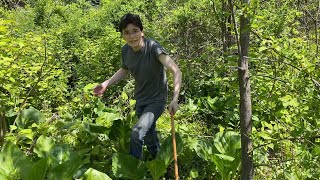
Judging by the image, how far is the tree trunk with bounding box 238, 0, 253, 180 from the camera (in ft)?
8.61

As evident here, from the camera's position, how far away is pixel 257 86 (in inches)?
129

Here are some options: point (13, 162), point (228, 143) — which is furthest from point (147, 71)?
point (13, 162)

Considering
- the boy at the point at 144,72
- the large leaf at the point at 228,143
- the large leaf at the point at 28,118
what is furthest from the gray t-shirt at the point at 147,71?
the large leaf at the point at 28,118

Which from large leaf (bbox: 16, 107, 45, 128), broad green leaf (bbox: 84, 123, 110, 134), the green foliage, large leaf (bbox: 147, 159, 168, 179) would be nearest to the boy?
large leaf (bbox: 147, 159, 168, 179)

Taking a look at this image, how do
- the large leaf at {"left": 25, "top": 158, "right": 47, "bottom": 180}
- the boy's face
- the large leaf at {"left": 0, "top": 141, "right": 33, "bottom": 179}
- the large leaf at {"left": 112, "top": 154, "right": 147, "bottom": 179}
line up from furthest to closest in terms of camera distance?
the large leaf at {"left": 112, "top": 154, "right": 147, "bottom": 179}
the boy's face
the large leaf at {"left": 0, "top": 141, "right": 33, "bottom": 179}
the large leaf at {"left": 25, "top": 158, "right": 47, "bottom": 180}

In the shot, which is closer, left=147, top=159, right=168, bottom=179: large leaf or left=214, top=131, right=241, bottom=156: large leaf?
left=147, top=159, right=168, bottom=179: large leaf

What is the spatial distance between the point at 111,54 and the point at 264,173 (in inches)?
137

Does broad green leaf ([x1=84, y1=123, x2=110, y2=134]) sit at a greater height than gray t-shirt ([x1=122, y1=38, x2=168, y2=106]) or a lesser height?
lesser

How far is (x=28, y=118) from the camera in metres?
4.31

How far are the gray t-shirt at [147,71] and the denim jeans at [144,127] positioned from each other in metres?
0.07

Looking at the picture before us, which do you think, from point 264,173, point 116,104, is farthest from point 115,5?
point 264,173

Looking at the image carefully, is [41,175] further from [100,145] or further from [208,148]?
[208,148]

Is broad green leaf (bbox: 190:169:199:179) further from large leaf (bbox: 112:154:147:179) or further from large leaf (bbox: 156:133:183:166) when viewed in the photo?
large leaf (bbox: 112:154:147:179)

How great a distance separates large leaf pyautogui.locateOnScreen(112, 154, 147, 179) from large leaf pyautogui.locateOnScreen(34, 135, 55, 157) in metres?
0.64
